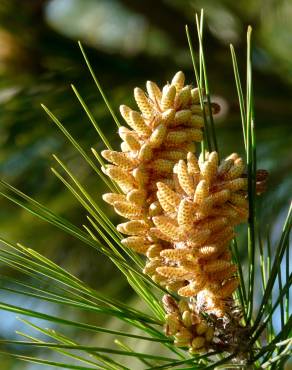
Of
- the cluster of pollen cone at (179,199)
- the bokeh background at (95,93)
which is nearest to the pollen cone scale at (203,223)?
the cluster of pollen cone at (179,199)

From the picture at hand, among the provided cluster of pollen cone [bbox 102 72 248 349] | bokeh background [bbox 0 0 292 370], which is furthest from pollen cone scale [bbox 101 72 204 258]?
bokeh background [bbox 0 0 292 370]

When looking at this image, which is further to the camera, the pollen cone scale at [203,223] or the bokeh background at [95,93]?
the bokeh background at [95,93]

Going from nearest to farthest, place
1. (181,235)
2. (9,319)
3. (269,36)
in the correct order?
1. (181,235)
2. (269,36)
3. (9,319)

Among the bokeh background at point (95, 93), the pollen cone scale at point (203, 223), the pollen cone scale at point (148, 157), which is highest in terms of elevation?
the bokeh background at point (95, 93)

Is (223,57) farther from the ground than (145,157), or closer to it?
farther from the ground

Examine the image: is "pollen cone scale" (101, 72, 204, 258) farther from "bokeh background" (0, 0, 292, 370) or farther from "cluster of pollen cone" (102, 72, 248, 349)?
"bokeh background" (0, 0, 292, 370)

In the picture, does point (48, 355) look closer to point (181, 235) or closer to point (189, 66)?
point (189, 66)

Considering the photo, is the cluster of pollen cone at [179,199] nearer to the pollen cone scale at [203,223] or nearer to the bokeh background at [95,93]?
the pollen cone scale at [203,223]

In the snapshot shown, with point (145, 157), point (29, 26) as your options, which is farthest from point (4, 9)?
point (145, 157)

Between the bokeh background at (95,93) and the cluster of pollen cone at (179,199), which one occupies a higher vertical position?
the bokeh background at (95,93)
